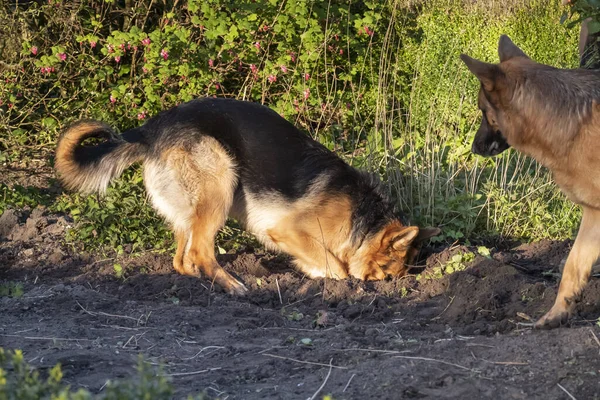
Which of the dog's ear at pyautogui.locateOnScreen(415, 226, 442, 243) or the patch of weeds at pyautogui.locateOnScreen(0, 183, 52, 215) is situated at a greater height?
the dog's ear at pyautogui.locateOnScreen(415, 226, 442, 243)

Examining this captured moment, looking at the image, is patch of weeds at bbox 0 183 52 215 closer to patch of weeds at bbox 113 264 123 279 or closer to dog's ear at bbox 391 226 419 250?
patch of weeds at bbox 113 264 123 279

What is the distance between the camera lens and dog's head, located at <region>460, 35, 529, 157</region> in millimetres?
4793

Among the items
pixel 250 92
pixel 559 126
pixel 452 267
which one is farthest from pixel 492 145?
pixel 250 92

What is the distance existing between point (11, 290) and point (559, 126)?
412 centimetres

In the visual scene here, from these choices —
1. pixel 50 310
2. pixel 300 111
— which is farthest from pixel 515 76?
pixel 300 111

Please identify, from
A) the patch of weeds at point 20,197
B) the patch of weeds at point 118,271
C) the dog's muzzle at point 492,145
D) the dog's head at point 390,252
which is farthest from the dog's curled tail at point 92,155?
the dog's muzzle at point 492,145

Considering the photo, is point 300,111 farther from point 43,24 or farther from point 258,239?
point 43,24

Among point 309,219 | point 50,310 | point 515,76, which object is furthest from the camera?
point 309,219

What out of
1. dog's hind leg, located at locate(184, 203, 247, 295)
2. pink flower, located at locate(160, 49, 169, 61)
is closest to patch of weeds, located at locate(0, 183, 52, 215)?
pink flower, located at locate(160, 49, 169, 61)

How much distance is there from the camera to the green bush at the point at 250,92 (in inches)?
300

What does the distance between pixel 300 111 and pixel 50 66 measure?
274cm

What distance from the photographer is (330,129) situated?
908 cm

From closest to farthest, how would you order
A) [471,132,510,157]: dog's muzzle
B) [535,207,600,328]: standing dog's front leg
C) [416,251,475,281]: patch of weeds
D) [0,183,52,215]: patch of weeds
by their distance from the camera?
[535,207,600,328]: standing dog's front leg < [471,132,510,157]: dog's muzzle < [416,251,475,281]: patch of weeds < [0,183,52,215]: patch of weeds

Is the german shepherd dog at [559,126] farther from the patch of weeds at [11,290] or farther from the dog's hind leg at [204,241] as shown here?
the patch of weeds at [11,290]
